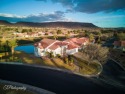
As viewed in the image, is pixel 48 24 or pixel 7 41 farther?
pixel 7 41

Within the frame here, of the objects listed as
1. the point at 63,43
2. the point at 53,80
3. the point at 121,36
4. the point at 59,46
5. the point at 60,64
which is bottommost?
the point at 53,80

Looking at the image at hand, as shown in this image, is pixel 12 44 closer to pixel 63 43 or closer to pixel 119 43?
pixel 63 43

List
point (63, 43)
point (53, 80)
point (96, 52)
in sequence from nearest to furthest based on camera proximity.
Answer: point (96, 52), point (63, 43), point (53, 80)

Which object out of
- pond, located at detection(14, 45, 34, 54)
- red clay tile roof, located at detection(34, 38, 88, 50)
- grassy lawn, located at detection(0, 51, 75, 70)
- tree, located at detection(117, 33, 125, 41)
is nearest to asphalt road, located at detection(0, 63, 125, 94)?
grassy lawn, located at detection(0, 51, 75, 70)

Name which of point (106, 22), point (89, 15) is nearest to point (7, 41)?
point (89, 15)

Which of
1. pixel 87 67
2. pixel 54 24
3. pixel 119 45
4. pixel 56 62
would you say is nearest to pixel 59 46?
pixel 56 62

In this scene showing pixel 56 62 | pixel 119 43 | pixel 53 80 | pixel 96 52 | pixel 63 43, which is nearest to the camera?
pixel 119 43

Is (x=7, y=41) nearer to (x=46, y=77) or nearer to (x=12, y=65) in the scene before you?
(x=12, y=65)
